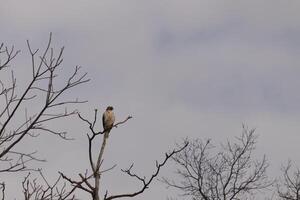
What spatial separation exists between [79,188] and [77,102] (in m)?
0.83

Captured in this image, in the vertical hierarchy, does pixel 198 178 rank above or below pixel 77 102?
above

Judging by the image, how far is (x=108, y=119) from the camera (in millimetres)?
7398

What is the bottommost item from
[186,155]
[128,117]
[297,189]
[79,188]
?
[79,188]

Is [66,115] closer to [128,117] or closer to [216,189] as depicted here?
[128,117]

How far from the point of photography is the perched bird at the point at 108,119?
21.2ft

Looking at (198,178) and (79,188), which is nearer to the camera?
(79,188)

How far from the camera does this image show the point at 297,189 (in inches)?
853

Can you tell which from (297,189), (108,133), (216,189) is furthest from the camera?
(216,189)

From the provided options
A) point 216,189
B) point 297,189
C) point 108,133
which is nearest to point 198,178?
point 216,189

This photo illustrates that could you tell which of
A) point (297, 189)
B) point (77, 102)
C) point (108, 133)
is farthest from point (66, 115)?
point (297, 189)

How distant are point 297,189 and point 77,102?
689 inches

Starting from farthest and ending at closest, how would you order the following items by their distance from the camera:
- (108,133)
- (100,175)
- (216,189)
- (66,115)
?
(216,189) → (108,133) → (100,175) → (66,115)

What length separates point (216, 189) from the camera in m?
23.1

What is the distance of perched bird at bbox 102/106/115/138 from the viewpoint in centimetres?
648
